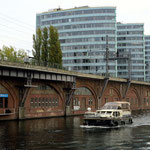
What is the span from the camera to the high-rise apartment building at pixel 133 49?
450ft

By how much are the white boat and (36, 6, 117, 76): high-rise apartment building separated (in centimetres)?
7353

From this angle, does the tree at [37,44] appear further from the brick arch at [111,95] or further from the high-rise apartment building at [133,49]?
the high-rise apartment building at [133,49]

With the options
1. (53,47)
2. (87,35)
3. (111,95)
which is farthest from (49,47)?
(87,35)

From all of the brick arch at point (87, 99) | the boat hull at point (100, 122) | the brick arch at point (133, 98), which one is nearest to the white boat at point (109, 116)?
the boat hull at point (100, 122)

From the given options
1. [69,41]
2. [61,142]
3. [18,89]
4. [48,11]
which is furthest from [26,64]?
[48,11]

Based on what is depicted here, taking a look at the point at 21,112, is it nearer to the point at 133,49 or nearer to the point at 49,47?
the point at 49,47

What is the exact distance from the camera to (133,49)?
452 feet

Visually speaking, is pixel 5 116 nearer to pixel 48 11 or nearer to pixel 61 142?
pixel 61 142

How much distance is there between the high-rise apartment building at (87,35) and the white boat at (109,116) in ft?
241

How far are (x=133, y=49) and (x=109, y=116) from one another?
104445 millimetres

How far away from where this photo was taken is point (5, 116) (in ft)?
147

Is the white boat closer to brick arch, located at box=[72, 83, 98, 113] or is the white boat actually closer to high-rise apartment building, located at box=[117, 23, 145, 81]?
brick arch, located at box=[72, 83, 98, 113]

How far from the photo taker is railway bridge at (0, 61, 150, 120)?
148 feet

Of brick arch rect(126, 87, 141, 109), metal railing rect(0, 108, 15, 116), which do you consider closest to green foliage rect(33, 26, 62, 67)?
metal railing rect(0, 108, 15, 116)
